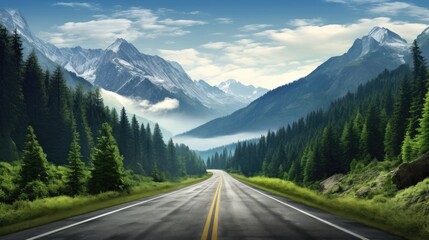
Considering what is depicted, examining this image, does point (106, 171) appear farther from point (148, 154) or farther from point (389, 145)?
point (148, 154)

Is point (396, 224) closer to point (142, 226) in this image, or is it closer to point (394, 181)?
point (142, 226)

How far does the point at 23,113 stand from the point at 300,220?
68.2 m

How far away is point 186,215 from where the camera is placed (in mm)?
19219

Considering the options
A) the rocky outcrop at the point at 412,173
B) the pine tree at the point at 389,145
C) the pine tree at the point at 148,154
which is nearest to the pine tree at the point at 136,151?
the pine tree at the point at 148,154

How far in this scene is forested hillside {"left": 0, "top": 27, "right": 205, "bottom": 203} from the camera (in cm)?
3825

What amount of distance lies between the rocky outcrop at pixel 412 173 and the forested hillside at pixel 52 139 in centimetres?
2633

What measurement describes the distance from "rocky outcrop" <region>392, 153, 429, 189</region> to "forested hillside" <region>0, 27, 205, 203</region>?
26328 millimetres

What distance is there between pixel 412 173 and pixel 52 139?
2662 inches

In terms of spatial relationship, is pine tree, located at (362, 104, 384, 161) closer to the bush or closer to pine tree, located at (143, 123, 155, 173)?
the bush

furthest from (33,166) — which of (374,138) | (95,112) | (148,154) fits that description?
(148,154)

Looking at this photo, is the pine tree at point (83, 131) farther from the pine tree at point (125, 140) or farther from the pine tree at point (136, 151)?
the pine tree at point (136, 151)

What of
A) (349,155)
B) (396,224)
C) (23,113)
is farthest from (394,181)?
(23,113)

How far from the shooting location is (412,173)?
125 feet

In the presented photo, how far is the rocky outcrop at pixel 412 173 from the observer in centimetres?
3669
